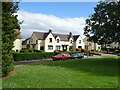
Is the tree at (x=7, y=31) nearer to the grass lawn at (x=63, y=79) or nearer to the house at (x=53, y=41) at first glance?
the grass lawn at (x=63, y=79)

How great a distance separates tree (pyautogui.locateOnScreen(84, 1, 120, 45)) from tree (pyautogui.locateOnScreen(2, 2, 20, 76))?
11.5 m

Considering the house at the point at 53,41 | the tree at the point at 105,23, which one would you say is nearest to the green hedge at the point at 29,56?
the tree at the point at 105,23

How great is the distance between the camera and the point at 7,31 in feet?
42.5

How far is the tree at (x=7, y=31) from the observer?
39.9ft

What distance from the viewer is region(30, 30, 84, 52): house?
5489 centimetres

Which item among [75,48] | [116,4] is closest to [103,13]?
[116,4]

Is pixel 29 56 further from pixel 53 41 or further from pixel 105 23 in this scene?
pixel 53 41

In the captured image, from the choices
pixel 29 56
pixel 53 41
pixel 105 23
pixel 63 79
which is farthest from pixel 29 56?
pixel 53 41

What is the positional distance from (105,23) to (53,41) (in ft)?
125

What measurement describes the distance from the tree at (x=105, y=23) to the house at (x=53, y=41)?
33.1 meters

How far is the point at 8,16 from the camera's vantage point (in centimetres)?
1309

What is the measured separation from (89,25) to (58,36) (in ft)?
119

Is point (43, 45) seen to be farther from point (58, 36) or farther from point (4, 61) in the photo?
point (4, 61)

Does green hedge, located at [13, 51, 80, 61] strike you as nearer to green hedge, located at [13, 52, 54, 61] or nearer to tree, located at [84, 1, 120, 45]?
green hedge, located at [13, 52, 54, 61]
